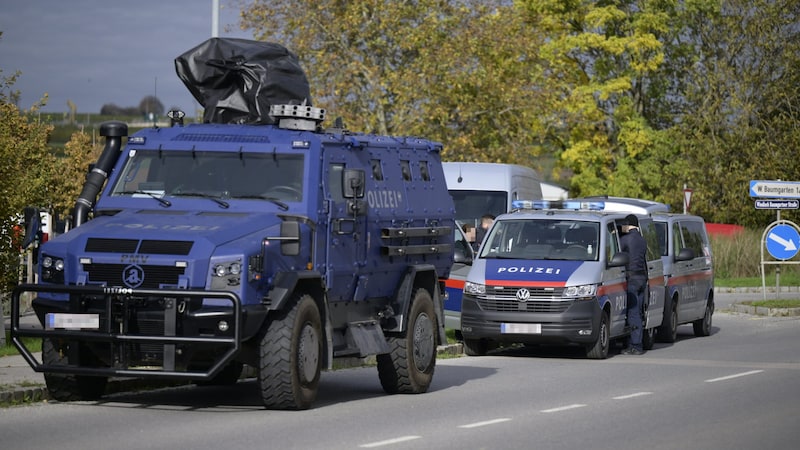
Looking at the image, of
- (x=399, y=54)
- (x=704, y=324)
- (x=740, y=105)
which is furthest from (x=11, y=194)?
(x=740, y=105)

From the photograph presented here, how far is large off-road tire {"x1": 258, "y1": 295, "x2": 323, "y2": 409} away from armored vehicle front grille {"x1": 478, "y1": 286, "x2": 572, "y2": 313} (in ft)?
24.8

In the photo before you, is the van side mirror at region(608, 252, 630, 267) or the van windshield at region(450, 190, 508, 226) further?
the van windshield at region(450, 190, 508, 226)

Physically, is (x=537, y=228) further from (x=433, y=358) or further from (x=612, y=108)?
(x=612, y=108)

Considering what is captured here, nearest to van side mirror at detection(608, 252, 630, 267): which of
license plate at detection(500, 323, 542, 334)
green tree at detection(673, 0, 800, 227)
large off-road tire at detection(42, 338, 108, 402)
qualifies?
license plate at detection(500, 323, 542, 334)

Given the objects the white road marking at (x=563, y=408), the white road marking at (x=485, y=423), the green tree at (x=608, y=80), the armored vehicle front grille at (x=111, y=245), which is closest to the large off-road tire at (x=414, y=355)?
the white road marking at (x=563, y=408)

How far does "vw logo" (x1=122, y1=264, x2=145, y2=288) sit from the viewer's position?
41.2ft

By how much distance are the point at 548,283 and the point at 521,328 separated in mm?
721

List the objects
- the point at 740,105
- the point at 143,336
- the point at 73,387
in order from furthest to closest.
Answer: the point at 740,105, the point at 73,387, the point at 143,336

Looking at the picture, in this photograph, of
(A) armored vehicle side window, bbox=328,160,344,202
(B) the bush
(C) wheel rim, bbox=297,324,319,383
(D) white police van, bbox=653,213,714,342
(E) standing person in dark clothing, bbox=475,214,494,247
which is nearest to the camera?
(C) wheel rim, bbox=297,324,319,383

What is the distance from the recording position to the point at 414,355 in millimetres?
15414

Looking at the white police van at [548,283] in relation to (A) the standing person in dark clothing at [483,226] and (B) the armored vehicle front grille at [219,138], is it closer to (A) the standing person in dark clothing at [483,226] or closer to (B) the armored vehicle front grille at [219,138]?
(A) the standing person in dark clothing at [483,226]

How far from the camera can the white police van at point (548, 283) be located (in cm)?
2031

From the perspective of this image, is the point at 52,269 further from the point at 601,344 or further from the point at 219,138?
the point at 601,344

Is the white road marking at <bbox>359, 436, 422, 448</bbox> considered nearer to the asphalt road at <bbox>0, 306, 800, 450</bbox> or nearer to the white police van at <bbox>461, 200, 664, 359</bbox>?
the asphalt road at <bbox>0, 306, 800, 450</bbox>
